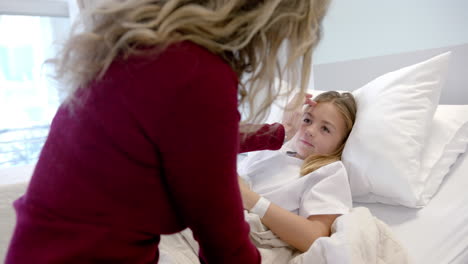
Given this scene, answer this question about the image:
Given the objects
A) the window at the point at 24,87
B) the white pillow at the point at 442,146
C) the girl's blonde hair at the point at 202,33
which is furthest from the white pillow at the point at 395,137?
the window at the point at 24,87

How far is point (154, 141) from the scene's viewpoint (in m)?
0.47

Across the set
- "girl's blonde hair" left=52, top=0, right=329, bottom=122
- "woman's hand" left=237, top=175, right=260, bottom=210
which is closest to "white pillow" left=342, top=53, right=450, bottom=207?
"woman's hand" left=237, top=175, right=260, bottom=210

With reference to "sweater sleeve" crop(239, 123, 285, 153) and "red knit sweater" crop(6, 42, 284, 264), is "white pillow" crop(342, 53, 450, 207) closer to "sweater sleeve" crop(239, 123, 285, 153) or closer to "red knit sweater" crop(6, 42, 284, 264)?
"sweater sleeve" crop(239, 123, 285, 153)

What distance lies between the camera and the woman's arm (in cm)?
91

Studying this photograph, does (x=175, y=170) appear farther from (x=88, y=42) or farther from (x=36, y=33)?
(x=36, y=33)

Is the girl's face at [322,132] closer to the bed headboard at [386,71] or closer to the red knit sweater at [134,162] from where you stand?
the bed headboard at [386,71]

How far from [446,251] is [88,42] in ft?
3.02

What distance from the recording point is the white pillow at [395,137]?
1.09 m

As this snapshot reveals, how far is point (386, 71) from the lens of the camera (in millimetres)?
1604

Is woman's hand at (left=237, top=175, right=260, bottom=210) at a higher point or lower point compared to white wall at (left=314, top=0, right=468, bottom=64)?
lower

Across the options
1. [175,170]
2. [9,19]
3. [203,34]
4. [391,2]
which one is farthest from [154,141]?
[9,19]

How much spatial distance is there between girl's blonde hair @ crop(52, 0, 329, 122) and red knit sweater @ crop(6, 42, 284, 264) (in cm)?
2

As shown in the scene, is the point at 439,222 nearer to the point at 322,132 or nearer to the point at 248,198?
the point at 322,132

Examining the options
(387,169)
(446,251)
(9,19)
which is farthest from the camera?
(9,19)
